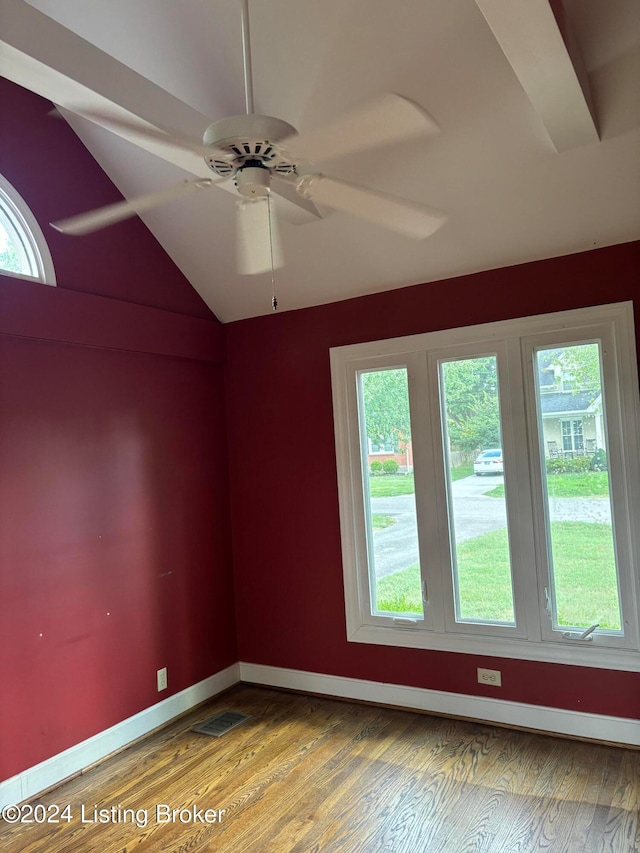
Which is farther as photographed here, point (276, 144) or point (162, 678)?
point (162, 678)

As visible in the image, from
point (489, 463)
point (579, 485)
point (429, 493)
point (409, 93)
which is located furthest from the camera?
point (429, 493)

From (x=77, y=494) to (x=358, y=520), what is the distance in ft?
4.91

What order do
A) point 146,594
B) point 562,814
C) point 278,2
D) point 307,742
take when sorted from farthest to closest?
point 146,594, point 307,742, point 562,814, point 278,2

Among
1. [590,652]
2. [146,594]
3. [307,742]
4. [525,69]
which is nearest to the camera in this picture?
[525,69]

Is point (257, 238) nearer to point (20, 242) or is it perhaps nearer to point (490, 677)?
point (20, 242)

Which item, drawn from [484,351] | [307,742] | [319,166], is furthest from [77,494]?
[484,351]

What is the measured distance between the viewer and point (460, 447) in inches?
128

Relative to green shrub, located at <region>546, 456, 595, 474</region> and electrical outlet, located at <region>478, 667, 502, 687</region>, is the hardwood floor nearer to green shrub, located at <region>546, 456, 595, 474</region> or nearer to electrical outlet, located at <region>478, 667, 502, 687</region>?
electrical outlet, located at <region>478, 667, 502, 687</region>

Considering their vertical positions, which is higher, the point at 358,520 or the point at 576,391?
the point at 576,391

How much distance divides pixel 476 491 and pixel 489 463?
0.54ft

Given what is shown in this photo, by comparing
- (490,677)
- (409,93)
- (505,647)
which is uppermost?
(409,93)

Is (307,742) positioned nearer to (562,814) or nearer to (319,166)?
(562,814)

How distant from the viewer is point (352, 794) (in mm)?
2652

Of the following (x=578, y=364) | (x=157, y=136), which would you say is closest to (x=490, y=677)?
(x=578, y=364)
